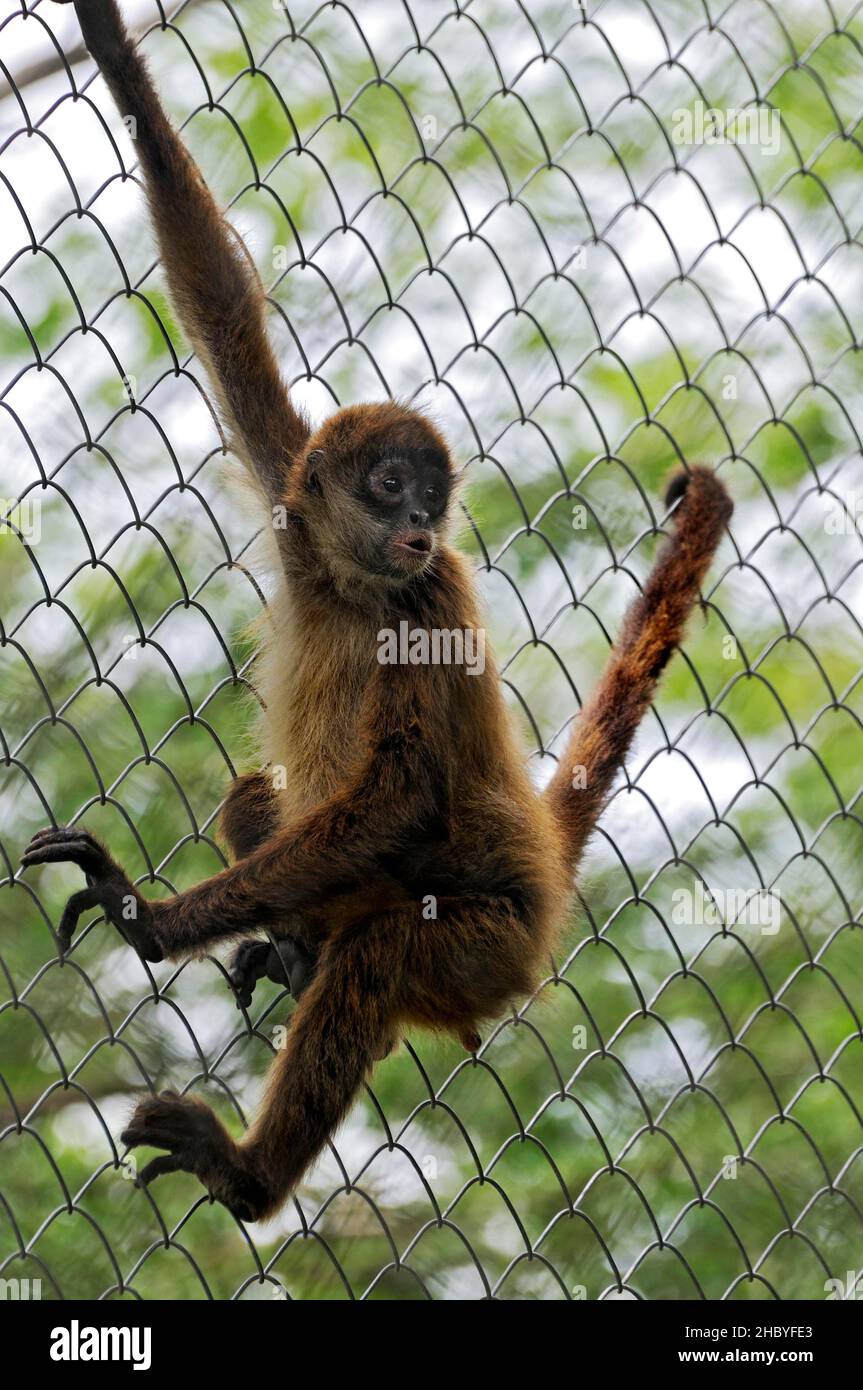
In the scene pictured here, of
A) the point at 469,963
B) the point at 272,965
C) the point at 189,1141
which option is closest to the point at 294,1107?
the point at 189,1141

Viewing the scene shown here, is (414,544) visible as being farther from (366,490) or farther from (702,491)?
(702,491)

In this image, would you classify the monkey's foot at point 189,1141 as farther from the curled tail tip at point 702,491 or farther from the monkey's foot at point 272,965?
the curled tail tip at point 702,491

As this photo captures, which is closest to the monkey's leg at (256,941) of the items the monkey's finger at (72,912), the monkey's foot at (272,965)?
the monkey's foot at (272,965)

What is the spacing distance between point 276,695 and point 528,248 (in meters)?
5.68

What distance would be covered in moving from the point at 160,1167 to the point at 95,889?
77cm

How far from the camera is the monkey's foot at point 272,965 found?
4.83 metres

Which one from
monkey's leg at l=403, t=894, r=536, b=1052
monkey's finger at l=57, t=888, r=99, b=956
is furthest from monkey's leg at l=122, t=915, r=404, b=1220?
monkey's finger at l=57, t=888, r=99, b=956

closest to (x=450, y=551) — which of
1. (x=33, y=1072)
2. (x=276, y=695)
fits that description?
(x=276, y=695)

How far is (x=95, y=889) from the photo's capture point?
4.20 meters

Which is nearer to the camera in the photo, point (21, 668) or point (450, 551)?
point (450, 551)

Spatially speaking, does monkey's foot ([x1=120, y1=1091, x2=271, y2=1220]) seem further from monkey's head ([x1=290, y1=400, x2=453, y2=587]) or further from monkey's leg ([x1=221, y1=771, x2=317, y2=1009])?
monkey's head ([x1=290, y1=400, x2=453, y2=587])

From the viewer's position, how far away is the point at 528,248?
10.2 meters

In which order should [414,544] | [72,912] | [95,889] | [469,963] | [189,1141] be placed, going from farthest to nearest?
1. [414,544]
2. [469,963]
3. [189,1141]
4. [95,889]
5. [72,912]
